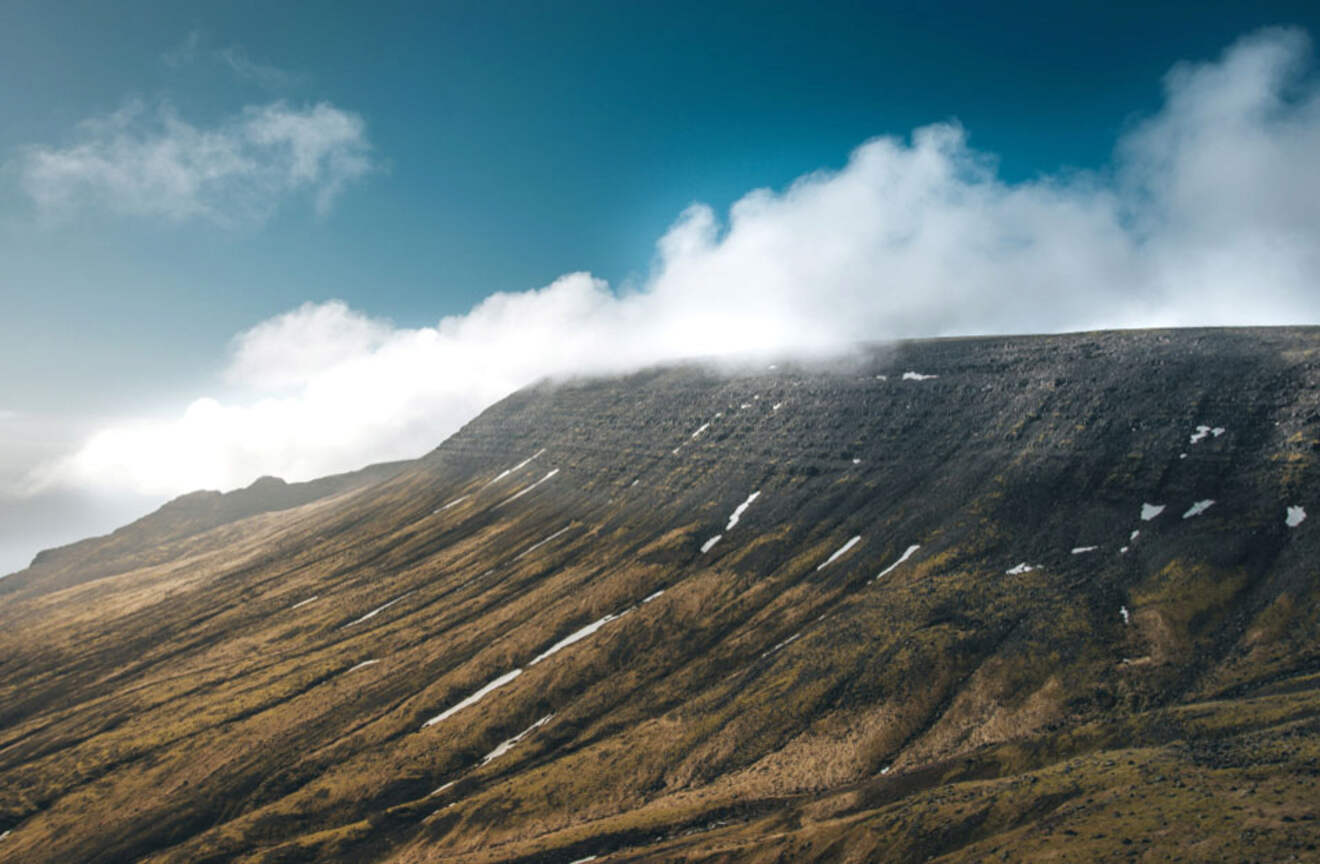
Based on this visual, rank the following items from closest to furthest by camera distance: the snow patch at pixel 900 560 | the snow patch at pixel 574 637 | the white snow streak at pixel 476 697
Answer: the white snow streak at pixel 476 697, the snow patch at pixel 900 560, the snow patch at pixel 574 637

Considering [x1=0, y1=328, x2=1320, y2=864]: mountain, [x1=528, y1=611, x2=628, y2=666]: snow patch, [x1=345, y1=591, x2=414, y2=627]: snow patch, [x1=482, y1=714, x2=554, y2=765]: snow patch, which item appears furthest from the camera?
[x1=345, y1=591, x2=414, y2=627]: snow patch

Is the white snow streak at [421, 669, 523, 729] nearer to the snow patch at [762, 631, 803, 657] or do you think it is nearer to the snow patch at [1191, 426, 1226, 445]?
the snow patch at [762, 631, 803, 657]

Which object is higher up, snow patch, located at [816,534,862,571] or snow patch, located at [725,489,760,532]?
snow patch, located at [725,489,760,532]

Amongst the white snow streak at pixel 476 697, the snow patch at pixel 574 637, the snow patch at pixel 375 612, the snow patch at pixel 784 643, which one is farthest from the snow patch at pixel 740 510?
the snow patch at pixel 375 612

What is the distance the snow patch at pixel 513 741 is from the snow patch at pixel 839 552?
68.1 metres

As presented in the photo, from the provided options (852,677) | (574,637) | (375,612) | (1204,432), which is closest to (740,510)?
(574,637)

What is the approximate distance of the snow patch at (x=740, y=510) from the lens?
573ft

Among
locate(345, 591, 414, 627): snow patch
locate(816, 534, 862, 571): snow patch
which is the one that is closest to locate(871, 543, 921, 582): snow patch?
locate(816, 534, 862, 571): snow patch

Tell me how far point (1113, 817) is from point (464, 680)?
4810 inches

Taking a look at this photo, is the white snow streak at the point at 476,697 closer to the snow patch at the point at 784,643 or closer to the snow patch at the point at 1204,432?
the snow patch at the point at 784,643

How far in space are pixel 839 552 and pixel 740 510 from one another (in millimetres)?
38538

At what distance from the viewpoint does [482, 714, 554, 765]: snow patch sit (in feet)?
376

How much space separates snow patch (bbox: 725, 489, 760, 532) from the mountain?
1205 millimetres

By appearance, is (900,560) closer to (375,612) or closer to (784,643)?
(784,643)
